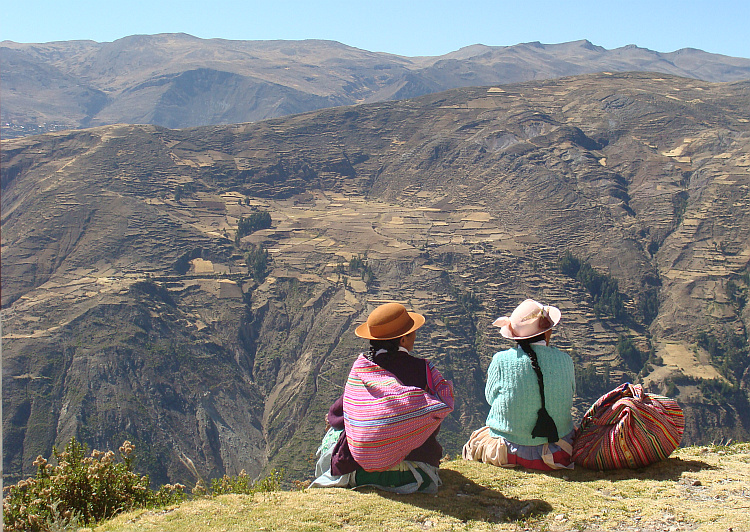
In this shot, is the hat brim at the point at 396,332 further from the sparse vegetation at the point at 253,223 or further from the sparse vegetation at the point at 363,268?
the sparse vegetation at the point at 253,223

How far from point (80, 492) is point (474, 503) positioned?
4627 mm

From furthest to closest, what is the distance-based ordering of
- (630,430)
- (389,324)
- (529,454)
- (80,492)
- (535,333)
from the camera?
(80,492), (529,454), (535,333), (630,430), (389,324)

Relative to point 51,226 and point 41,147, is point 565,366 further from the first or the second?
point 41,147

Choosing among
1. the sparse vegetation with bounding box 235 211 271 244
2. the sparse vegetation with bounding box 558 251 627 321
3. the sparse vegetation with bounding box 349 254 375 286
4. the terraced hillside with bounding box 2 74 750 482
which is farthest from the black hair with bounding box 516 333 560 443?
the sparse vegetation with bounding box 235 211 271 244

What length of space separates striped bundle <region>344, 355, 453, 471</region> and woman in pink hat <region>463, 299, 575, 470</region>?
0.90m

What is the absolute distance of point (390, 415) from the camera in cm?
637

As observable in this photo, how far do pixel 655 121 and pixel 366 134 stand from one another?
4645 cm

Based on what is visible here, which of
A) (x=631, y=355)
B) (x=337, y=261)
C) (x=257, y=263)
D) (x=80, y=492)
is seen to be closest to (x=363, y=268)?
(x=337, y=261)

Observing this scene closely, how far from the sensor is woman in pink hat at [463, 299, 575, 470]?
7086mm

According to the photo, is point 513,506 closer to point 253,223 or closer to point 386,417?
point 386,417

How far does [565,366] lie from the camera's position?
23.4 feet

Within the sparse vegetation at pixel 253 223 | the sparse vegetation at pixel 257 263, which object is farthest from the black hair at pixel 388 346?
the sparse vegetation at pixel 253 223

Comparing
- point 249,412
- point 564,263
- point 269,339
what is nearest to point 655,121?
point 564,263

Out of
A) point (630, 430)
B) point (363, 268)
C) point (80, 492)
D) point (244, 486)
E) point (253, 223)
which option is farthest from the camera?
point (253, 223)
